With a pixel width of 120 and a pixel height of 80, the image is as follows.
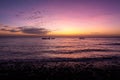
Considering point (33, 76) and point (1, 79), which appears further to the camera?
point (33, 76)

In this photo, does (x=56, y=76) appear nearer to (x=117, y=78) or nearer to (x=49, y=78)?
(x=49, y=78)

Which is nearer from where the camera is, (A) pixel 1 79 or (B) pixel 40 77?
(A) pixel 1 79

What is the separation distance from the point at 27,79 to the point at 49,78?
197cm

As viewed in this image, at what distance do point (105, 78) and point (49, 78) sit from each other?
5118mm

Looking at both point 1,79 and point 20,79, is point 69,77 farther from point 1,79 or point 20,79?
point 1,79

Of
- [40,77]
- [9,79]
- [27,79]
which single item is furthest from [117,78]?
[9,79]

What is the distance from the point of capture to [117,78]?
13.6 m

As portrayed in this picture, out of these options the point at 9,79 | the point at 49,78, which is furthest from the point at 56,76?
the point at 9,79

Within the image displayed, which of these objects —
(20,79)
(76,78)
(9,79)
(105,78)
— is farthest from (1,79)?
(105,78)

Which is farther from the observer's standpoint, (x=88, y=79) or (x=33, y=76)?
(x=33, y=76)

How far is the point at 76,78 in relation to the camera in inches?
538

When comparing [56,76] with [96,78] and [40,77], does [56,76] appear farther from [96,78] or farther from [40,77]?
[96,78]

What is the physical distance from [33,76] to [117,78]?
7.84 meters

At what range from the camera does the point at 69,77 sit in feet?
46.1
